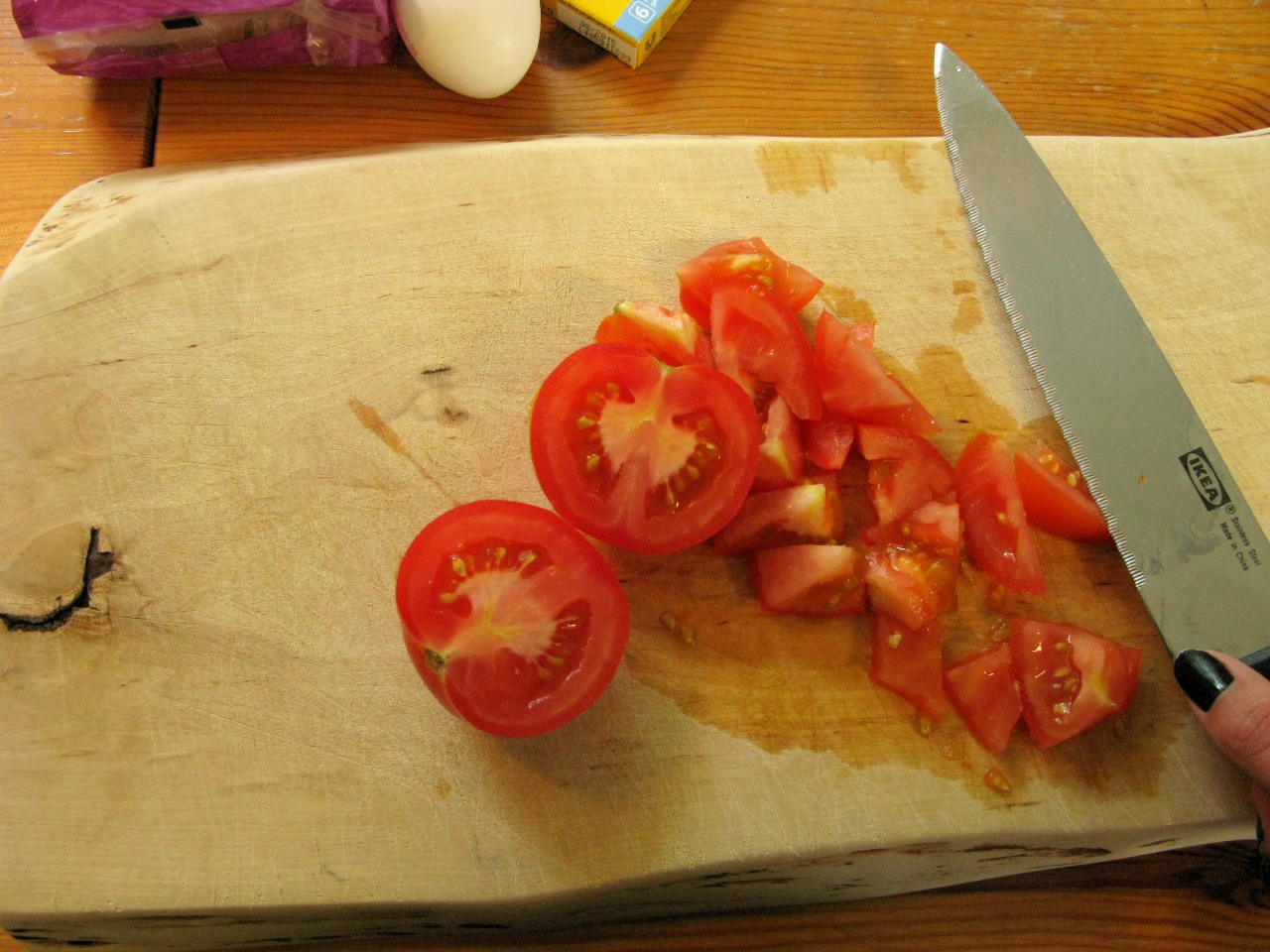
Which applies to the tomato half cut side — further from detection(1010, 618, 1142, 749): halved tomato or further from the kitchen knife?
the kitchen knife

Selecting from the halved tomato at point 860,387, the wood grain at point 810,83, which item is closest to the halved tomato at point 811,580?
the halved tomato at point 860,387

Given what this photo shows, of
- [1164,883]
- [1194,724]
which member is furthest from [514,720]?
[1164,883]

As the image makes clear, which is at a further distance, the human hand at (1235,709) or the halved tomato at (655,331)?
the halved tomato at (655,331)

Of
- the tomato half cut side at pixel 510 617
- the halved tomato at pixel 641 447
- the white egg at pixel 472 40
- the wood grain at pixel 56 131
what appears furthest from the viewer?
the wood grain at pixel 56 131

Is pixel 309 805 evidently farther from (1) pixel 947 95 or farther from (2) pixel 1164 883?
(1) pixel 947 95

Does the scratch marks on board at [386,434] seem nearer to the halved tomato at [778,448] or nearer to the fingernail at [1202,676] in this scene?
the halved tomato at [778,448]
